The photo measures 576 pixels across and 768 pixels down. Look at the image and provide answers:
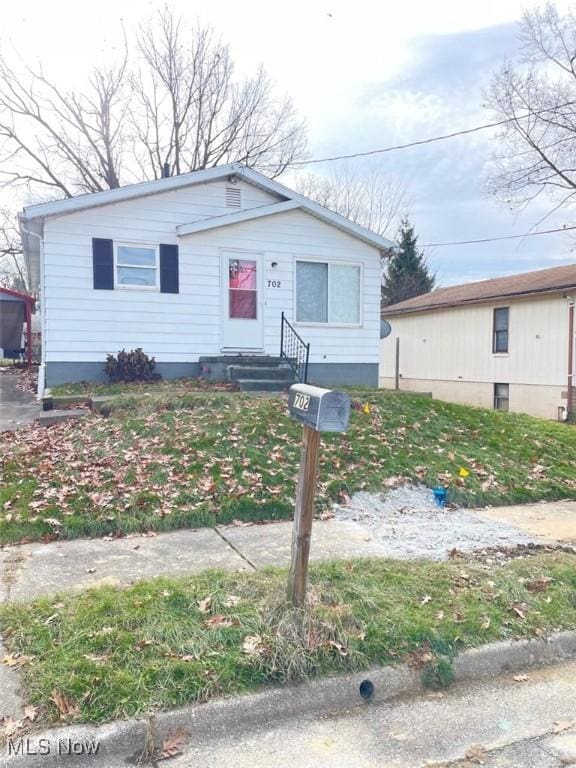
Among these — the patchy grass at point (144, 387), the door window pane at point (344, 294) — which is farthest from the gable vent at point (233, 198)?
the patchy grass at point (144, 387)

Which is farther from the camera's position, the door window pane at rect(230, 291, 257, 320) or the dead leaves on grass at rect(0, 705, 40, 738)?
the door window pane at rect(230, 291, 257, 320)

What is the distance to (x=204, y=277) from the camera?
12078 millimetres

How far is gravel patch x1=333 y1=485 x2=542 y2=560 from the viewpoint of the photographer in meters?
4.88

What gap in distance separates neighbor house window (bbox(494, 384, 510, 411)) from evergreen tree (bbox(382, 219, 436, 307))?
1453cm

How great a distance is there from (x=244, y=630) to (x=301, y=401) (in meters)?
1.24

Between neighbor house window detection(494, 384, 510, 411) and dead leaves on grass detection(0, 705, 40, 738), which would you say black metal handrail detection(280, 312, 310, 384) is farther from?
dead leaves on grass detection(0, 705, 40, 738)

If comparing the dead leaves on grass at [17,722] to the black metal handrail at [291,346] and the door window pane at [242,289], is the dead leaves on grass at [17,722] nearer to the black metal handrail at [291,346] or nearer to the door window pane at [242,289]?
the black metal handrail at [291,346]

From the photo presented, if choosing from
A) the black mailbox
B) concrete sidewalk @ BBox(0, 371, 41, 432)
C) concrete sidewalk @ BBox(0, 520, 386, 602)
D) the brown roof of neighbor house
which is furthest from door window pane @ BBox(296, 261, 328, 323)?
the black mailbox

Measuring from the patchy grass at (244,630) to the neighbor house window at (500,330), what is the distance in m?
15.0

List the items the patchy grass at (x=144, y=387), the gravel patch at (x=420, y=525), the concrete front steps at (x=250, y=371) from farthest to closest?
1. the concrete front steps at (x=250, y=371)
2. the patchy grass at (x=144, y=387)
3. the gravel patch at (x=420, y=525)

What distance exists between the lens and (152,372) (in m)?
11.6

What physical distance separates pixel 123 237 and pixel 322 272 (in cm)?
433

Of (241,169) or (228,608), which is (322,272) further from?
(228,608)

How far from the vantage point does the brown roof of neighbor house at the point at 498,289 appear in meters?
16.2
